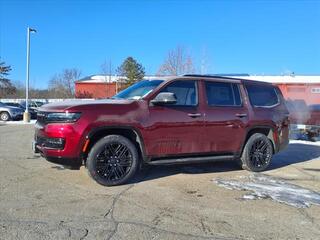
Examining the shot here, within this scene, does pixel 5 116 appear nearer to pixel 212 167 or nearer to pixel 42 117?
pixel 212 167

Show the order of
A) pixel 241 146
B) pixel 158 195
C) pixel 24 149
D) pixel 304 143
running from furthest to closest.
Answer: pixel 304 143
pixel 24 149
pixel 241 146
pixel 158 195

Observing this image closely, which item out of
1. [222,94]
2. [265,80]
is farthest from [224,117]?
[265,80]

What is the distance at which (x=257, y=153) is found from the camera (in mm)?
8695

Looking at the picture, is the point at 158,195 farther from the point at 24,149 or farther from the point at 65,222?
the point at 24,149

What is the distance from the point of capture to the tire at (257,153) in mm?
8539

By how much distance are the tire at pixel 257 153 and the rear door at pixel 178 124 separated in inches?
52.5

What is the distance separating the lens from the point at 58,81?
271ft

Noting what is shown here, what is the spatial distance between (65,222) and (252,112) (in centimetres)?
482

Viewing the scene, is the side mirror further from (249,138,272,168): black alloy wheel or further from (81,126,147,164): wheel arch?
(249,138,272,168): black alloy wheel

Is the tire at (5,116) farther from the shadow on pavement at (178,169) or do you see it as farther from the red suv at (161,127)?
the red suv at (161,127)

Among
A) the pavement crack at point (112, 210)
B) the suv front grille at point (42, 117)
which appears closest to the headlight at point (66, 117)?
the suv front grille at point (42, 117)

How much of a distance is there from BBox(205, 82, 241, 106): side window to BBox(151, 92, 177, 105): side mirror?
1043 millimetres

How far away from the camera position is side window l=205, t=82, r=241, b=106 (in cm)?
795

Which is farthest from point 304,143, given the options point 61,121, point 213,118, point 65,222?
A: point 65,222
